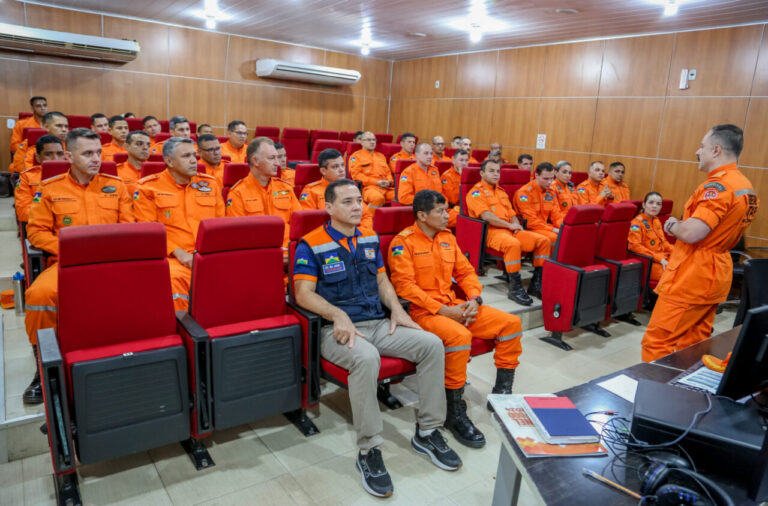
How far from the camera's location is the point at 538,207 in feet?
15.9

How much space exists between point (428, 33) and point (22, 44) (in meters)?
5.60

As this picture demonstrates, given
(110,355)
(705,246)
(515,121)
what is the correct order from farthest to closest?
1. (515,121)
2. (705,246)
3. (110,355)

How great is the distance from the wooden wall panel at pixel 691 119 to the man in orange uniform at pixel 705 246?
153 inches

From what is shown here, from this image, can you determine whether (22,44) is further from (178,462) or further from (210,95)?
(178,462)

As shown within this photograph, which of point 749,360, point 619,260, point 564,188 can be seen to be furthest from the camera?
point 564,188

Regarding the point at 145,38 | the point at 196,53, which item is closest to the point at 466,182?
the point at 196,53

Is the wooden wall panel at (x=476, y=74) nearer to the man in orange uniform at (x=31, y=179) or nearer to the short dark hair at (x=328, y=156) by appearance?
the short dark hair at (x=328, y=156)

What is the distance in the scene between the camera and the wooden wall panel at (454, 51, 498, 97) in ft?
27.6

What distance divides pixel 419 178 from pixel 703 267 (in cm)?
326

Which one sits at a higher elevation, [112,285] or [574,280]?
[112,285]

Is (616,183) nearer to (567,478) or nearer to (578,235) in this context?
(578,235)

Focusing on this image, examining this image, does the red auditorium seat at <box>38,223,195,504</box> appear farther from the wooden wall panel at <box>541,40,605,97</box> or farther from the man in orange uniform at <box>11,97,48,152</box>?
the wooden wall panel at <box>541,40,605,97</box>

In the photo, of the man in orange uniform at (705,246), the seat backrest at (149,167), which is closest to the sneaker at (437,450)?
the man in orange uniform at (705,246)

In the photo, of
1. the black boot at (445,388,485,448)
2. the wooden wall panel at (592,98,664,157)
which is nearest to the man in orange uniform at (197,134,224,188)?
the black boot at (445,388,485,448)
